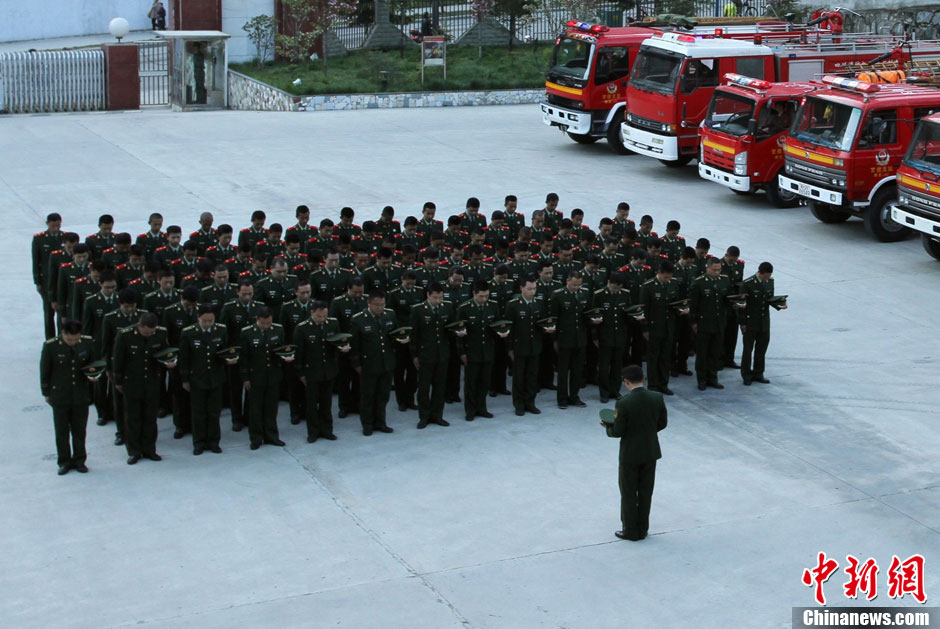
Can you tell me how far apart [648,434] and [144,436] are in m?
4.16

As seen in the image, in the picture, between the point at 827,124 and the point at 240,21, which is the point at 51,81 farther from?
the point at 827,124

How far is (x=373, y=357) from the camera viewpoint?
11156mm

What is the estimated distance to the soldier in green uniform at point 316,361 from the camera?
10.9 m

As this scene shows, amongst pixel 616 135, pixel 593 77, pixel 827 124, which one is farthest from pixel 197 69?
pixel 827 124

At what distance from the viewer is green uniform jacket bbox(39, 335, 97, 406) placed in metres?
9.98

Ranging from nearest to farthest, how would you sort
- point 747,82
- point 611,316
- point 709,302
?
point 611,316
point 709,302
point 747,82

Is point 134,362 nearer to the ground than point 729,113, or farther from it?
nearer to the ground

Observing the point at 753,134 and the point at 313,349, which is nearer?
the point at 313,349

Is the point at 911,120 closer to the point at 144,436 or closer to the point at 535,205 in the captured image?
the point at 535,205

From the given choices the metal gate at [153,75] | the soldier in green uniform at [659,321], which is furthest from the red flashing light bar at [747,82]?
the metal gate at [153,75]

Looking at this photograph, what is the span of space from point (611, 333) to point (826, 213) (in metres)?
8.37

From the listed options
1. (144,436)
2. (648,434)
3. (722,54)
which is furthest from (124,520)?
(722,54)

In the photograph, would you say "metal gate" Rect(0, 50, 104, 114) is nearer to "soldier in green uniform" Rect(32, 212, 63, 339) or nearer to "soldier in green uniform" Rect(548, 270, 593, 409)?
"soldier in green uniform" Rect(32, 212, 63, 339)

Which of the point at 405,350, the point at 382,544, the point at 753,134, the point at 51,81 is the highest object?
the point at 753,134
